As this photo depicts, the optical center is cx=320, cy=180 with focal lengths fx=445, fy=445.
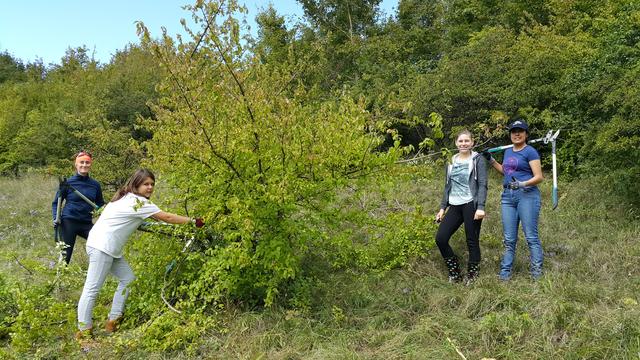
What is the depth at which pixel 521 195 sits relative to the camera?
13.5 feet

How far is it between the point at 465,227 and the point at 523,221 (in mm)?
523

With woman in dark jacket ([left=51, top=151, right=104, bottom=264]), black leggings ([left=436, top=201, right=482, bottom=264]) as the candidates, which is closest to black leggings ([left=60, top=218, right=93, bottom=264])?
woman in dark jacket ([left=51, top=151, right=104, bottom=264])

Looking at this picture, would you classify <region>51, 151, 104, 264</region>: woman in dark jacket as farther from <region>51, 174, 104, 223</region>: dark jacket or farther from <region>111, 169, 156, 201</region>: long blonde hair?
<region>111, 169, 156, 201</region>: long blonde hair

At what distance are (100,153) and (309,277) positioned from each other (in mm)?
5338

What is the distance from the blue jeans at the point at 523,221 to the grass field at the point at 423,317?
0.50 feet

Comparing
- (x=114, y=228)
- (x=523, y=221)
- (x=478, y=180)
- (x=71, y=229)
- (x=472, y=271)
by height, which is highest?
(x=114, y=228)

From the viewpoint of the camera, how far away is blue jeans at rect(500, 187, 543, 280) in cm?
409

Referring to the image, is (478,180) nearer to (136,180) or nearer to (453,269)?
(453,269)

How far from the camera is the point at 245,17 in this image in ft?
10.2

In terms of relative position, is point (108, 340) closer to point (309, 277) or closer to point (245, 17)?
point (309, 277)

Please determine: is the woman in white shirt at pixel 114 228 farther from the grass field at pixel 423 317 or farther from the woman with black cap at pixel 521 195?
the woman with black cap at pixel 521 195

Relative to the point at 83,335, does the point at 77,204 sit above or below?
above

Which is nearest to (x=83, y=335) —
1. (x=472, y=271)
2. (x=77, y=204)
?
(x=77, y=204)

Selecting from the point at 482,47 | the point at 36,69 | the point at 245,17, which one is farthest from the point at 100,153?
the point at 36,69
